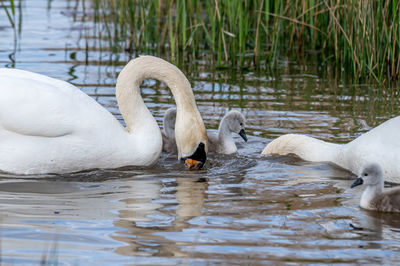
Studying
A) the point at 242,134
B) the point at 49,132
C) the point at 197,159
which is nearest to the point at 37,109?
the point at 49,132

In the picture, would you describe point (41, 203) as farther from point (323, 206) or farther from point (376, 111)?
point (376, 111)

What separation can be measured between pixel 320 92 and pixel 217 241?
5.82 metres

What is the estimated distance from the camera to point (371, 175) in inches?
234

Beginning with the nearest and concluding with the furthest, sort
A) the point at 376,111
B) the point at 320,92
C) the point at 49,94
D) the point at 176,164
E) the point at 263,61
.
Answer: the point at 49,94 < the point at 176,164 < the point at 376,111 < the point at 320,92 < the point at 263,61

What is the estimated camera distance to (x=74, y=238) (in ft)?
16.3

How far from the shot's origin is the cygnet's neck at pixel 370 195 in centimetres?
578

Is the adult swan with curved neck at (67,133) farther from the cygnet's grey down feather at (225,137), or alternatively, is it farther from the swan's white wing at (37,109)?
the cygnet's grey down feather at (225,137)

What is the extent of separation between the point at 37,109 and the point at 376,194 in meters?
2.70

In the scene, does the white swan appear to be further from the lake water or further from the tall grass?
the tall grass

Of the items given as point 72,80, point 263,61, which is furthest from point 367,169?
point 263,61

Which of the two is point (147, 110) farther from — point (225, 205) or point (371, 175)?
point (371, 175)

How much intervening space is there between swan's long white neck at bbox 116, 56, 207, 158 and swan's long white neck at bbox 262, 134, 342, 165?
1.01 metres

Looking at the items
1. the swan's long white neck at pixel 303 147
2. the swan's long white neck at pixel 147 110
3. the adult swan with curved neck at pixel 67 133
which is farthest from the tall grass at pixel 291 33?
the adult swan with curved neck at pixel 67 133

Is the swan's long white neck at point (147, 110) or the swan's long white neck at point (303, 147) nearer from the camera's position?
the swan's long white neck at point (147, 110)
